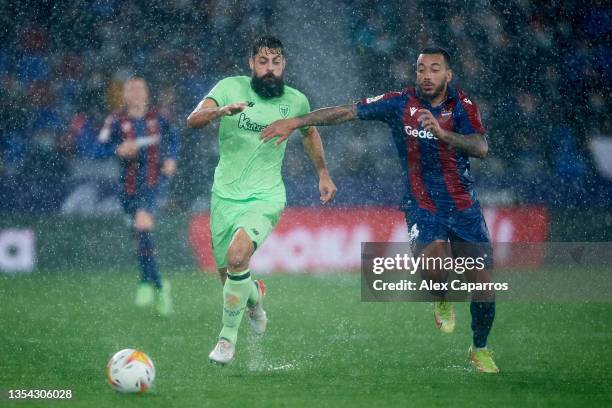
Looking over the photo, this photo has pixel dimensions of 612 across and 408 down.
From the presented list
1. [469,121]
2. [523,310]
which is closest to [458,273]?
[469,121]

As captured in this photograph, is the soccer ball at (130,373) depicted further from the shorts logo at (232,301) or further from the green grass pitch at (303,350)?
the shorts logo at (232,301)

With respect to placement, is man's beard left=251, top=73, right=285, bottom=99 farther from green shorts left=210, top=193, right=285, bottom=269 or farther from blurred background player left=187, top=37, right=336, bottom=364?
green shorts left=210, top=193, right=285, bottom=269

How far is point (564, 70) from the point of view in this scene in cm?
1324

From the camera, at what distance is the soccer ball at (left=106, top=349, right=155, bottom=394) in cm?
527

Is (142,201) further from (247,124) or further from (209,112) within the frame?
(209,112)

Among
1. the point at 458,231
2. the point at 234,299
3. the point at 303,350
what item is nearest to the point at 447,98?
the point at 458,231

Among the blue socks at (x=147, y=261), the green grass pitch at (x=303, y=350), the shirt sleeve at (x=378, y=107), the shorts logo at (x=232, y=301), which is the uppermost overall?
the shirt sleeve at (x=378, y=107)

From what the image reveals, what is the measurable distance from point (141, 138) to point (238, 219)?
129 inches

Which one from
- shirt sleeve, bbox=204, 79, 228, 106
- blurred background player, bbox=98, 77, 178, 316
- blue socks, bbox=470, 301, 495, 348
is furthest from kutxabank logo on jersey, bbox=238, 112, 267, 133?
blurred background player, bbox=98, 77, 178, 316

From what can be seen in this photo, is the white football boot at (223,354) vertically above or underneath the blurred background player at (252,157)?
underneath

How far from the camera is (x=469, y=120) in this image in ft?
20.5

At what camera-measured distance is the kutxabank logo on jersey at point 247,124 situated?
6.58 metres

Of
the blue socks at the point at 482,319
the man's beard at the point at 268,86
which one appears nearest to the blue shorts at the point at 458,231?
the blue socks at the point at 482,319

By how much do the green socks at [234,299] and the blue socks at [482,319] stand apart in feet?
4.49
